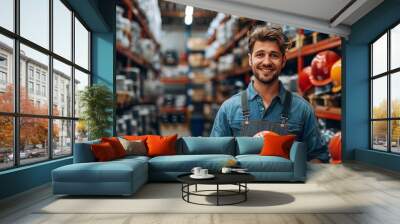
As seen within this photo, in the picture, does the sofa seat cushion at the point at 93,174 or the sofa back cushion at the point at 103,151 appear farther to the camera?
the sofa back cushion at the point at 103,151

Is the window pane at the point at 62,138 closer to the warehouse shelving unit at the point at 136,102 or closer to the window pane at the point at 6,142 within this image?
the window pane at the point at 6,142

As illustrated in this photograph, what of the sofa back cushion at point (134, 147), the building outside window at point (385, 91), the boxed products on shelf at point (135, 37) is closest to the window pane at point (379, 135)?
the building outside window at point (385, 91)

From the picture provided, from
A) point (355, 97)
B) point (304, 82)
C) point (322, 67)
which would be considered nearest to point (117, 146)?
point (304, 82)

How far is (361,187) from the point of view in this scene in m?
5.46

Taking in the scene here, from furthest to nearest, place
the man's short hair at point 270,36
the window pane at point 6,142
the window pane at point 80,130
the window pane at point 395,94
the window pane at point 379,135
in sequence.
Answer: the man's short hair at point 270,36 → the window pane at point 379,135 → the window pane at point 395,94 → the window pane at point 80,130 → the window pane at point 6,142

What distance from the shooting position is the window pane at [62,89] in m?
6.46

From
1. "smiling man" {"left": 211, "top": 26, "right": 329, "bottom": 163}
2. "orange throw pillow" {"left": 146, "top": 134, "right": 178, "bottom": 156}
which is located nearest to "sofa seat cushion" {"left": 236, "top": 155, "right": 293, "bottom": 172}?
"orange throw pillow" {"left": 146, "top": 134, "right": 178, "bottom": 156}

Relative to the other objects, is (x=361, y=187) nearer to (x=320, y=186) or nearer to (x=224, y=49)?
(x=320, y=186)

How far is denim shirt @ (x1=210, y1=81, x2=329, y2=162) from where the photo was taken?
8141 mm

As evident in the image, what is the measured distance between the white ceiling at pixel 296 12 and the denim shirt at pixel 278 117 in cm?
144

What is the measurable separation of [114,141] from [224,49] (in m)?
4.16

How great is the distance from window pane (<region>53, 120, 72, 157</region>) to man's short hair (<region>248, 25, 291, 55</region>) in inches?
165

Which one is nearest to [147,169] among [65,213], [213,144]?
[213,144]

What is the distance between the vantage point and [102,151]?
537 cm
